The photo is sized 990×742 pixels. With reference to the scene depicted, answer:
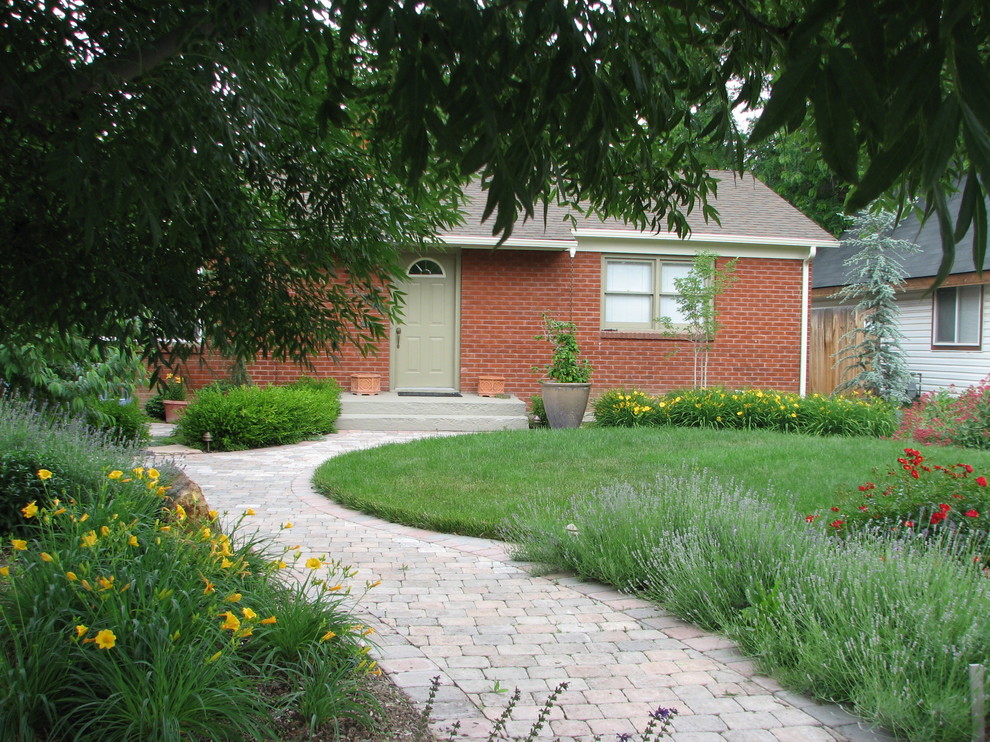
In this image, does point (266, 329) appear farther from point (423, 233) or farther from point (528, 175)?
point (528, 175)

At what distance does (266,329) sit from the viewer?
3262 mm

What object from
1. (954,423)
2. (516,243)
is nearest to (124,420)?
(516,243)

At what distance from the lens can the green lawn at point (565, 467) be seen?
6688mm

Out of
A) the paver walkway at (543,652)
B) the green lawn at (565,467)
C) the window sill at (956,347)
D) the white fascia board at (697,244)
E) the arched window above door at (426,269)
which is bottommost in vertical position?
the paver walkway at (543,652)

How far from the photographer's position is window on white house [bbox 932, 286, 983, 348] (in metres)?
17.0

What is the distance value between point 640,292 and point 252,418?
7.34 m

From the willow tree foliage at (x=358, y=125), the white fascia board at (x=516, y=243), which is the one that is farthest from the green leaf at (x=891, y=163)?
the white fascia board at (x=516, y=243)

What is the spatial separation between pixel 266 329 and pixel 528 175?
6.23 ft

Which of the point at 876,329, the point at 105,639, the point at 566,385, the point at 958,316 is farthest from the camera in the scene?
the point at 958,316

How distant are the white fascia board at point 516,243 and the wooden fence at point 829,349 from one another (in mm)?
6349

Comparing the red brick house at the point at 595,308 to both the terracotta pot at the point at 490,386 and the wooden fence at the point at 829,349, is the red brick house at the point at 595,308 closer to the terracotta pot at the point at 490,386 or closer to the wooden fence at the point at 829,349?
the terracotta pot at the point at 490,386

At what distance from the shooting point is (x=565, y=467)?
845cm

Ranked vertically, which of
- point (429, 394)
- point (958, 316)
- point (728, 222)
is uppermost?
point (728, 222)

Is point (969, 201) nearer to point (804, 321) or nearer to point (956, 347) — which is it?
point (804, 321)
